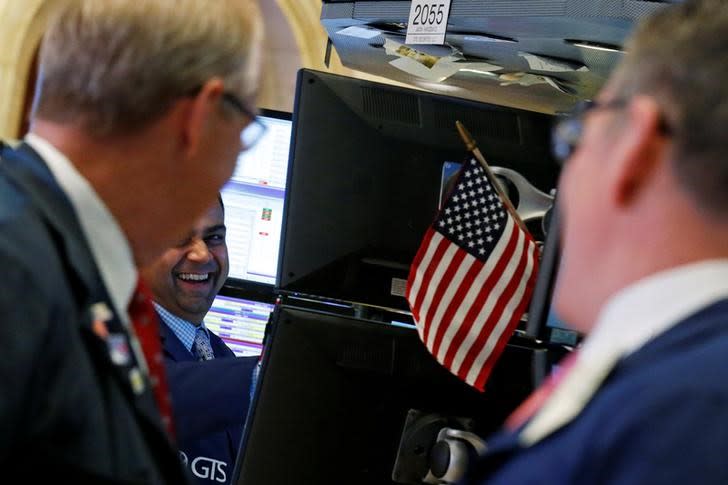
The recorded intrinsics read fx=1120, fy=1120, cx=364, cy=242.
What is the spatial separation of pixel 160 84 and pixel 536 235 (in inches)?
55.0

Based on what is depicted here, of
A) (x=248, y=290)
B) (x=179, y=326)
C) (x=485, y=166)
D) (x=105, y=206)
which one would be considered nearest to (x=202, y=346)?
(x=179, y=326)

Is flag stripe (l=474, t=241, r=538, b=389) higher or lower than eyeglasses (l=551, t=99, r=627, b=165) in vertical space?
lower

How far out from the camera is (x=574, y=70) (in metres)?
2.51

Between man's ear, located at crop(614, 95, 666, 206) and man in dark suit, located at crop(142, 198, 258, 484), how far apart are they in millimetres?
971

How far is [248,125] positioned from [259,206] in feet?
7.66

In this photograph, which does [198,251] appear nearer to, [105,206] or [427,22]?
[427,22]

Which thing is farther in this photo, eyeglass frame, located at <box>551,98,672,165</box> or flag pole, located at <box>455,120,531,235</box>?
flag pole, located at <box>455,120,531,235</box>

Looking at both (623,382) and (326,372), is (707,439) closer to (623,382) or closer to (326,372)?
(623,382)

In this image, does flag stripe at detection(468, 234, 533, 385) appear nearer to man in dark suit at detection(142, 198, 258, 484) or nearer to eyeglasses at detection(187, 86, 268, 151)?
man in dark suit at detection(142, 198, 258, 484)

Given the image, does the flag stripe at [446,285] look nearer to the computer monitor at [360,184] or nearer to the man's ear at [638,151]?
the computer monitor at [360,184]

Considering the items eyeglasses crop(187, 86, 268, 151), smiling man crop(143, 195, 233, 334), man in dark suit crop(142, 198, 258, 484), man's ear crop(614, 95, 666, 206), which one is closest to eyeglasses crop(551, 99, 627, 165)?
man's ear crop(614, 95, 666, 206)

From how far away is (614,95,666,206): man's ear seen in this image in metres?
0.88

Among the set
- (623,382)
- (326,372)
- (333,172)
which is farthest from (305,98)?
(623,382)

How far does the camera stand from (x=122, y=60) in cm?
111
